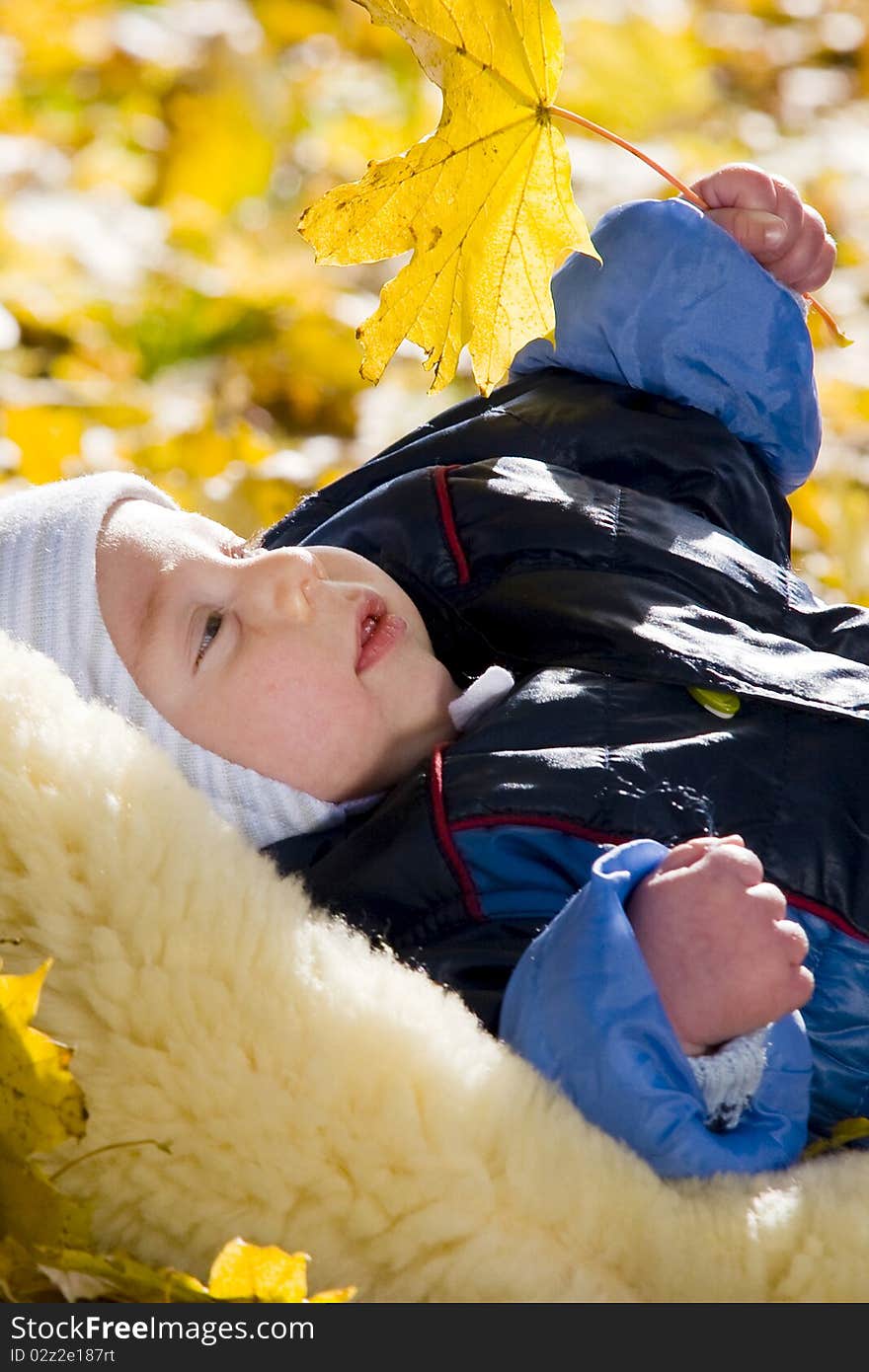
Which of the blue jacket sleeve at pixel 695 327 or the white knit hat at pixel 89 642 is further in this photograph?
the blue jacket sleeve at pixel 695 327

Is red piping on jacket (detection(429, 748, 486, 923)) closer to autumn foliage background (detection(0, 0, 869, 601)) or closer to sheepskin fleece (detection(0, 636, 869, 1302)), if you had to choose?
sheepskin fleece (detection(0, 636, 869, 1302))

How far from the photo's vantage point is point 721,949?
33.0 inches

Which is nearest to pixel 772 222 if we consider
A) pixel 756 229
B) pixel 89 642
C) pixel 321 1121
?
pixel 756 229

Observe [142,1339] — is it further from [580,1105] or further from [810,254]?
[810,254]

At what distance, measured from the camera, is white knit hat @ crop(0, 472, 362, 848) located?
105 centimetres

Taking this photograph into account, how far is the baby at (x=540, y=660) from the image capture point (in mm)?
868

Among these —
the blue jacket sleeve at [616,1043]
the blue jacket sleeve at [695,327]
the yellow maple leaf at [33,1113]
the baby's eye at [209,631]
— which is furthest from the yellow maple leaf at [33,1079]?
the blue jacket sleeve at [695,327]

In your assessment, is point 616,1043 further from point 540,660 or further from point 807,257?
point 807,257

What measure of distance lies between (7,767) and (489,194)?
0.52 metres

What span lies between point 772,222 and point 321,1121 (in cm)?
96

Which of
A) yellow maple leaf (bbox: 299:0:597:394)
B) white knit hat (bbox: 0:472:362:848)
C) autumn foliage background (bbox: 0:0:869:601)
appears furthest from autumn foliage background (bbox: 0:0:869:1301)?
yellow maple leaf (bbox: 299:0:597:394)

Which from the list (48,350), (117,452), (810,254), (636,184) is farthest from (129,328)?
(810,254)

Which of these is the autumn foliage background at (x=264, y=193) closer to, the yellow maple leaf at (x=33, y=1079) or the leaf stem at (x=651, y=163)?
the leaf stem at (x=651, y=163)

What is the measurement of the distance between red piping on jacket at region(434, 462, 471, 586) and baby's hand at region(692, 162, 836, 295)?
38cm
